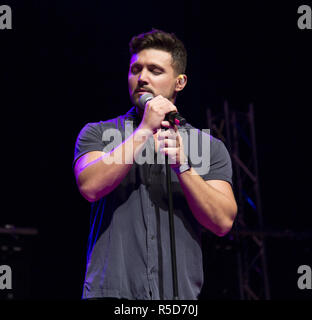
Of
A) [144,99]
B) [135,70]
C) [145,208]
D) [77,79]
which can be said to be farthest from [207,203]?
[77,79]

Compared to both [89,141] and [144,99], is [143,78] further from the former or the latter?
[89,141]

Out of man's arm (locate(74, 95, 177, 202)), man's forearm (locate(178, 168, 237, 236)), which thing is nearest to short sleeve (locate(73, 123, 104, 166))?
man's arm (locate(74, 95, 177, 202))

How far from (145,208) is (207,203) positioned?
0.79 feet

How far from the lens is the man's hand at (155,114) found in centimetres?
160

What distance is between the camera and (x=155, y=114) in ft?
5.26

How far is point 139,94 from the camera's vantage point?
1.87m

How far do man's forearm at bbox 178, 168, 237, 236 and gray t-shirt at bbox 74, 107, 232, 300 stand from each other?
0.10 metres

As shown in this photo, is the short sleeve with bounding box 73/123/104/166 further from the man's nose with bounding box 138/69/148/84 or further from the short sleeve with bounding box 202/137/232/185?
the short sleeve with bounding box 202/137/232/185

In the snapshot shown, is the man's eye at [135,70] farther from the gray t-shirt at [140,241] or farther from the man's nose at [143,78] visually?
the gray t-shirt at [140,241]

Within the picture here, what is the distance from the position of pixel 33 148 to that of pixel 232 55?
274cm

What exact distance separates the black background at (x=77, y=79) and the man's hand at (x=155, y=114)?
132 inches

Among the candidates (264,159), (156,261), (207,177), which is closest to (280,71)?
(264,159)

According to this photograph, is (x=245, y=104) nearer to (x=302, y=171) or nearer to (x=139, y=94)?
(x=302, y=171)

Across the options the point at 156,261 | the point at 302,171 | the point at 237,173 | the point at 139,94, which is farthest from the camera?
the point at 302,171
